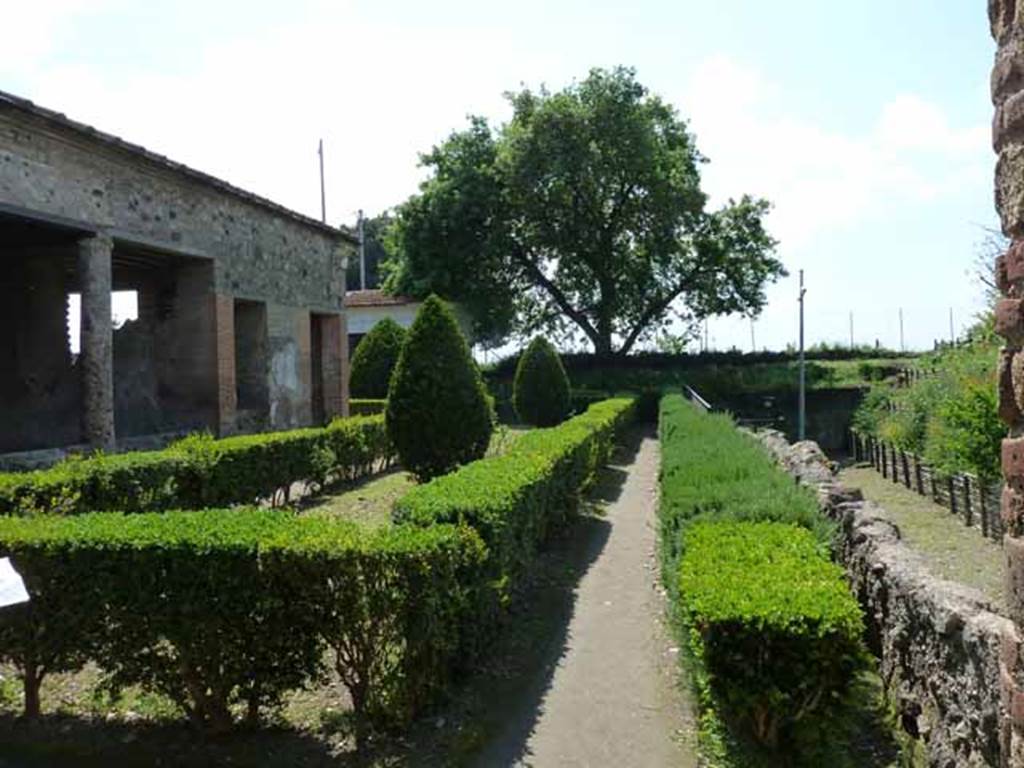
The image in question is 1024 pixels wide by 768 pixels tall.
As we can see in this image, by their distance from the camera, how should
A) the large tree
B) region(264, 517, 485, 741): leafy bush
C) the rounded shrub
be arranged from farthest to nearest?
the large tree, the rounded shrub, region(264, 517, 485, 741): leafy bush

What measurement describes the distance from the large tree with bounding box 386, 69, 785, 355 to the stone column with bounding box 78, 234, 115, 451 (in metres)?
22.6

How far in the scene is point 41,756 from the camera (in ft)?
13.7

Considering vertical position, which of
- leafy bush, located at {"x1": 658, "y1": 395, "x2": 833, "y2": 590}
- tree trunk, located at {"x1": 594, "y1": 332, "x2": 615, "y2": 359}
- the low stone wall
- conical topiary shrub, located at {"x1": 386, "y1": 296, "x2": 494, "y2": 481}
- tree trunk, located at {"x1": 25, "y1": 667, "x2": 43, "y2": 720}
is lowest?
tree trunk, located at {"x1": 25, "y1": 667, "x2": 43, "y2": 720}

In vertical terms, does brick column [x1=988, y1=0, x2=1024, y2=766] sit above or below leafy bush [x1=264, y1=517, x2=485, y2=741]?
above

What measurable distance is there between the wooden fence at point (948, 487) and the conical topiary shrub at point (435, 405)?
22.1 feet

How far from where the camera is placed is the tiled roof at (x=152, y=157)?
9.77m

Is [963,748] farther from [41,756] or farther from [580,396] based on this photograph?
[580,396]

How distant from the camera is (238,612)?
4148mm

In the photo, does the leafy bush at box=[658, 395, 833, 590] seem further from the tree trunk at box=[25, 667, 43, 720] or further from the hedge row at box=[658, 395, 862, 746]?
the tree trunk at box=[25, 667, 43, 720]

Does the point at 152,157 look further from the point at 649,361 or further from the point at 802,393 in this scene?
the point at 649,361

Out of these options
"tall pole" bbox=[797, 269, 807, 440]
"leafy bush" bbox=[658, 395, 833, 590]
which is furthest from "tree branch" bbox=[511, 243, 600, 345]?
"leafy bush" bbox=[658, 395, 833, 590]

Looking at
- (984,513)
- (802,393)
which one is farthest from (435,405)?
(802,393)

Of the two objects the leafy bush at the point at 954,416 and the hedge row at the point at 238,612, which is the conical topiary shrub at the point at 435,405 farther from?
the leafy bush at the point at 954,416

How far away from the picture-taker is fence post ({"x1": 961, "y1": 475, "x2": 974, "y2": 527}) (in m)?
14.8
